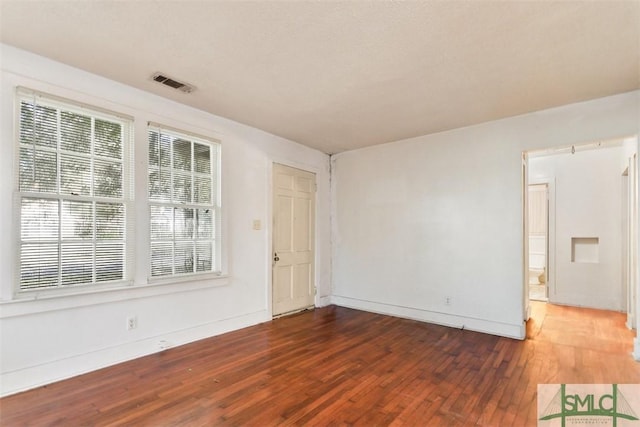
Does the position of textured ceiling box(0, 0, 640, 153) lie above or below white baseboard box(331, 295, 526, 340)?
above

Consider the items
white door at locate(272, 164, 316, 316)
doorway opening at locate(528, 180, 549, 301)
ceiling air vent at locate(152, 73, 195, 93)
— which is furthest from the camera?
doorway opening at locate(528, 180, 549, 301)

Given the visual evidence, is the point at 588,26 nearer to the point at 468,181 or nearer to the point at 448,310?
the point at 468,181

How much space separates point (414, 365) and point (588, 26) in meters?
2.99

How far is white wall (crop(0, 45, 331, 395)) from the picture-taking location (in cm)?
245

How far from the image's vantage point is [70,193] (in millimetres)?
2762

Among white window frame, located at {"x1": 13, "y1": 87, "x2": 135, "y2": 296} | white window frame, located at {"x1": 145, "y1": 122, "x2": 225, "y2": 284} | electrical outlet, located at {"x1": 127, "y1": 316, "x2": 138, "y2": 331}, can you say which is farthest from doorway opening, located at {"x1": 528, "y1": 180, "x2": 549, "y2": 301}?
white window frame, located at {"x1": 13, "y1": 87, "x2": 135, "y2": 296}

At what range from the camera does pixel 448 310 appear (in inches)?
171

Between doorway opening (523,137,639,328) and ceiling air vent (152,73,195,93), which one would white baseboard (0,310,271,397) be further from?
doorway opening (523,137,639,328)

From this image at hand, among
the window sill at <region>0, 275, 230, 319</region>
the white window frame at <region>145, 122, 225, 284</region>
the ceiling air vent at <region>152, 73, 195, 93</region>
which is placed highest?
the ceiling air vent at <region>152, 73, 195, 93</region>

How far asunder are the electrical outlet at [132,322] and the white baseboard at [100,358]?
148 mm

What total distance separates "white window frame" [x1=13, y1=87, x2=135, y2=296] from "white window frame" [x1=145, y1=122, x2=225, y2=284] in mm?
180

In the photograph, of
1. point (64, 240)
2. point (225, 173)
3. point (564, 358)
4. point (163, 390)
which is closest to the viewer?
point (163, 390)

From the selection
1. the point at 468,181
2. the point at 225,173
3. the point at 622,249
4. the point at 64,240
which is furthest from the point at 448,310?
the point at 64,240

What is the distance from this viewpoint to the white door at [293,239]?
15.6ft
